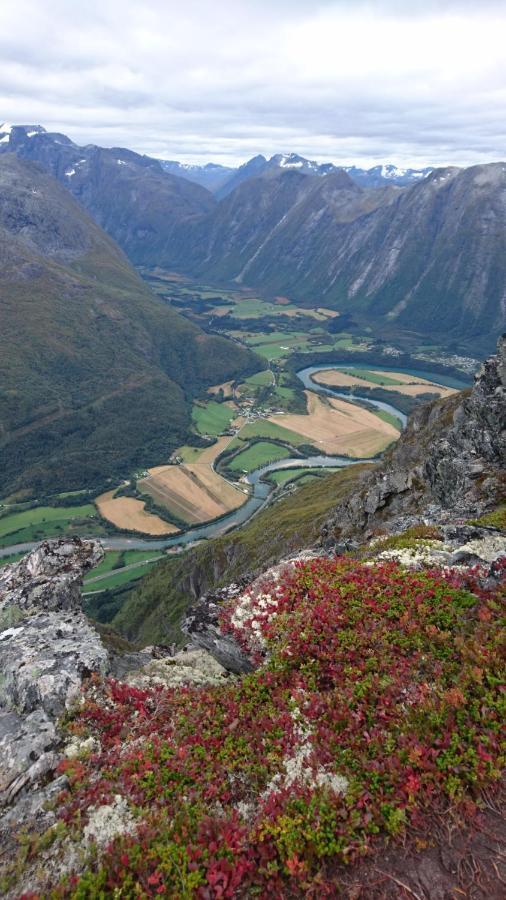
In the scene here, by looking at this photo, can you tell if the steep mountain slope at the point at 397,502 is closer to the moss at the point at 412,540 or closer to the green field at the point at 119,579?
the moss at the point at 412,540

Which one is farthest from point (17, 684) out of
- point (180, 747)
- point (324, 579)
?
point (324, 579)

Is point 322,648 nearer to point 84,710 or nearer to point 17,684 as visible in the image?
point 84,710

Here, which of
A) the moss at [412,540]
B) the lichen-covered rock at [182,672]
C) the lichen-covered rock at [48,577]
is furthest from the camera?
the lichen-covered rock at [48,577]

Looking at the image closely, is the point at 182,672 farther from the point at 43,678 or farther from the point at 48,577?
the point at 48,577

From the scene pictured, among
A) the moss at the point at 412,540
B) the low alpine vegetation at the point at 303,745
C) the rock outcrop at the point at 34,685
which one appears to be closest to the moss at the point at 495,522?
the moss at the point at 412,540

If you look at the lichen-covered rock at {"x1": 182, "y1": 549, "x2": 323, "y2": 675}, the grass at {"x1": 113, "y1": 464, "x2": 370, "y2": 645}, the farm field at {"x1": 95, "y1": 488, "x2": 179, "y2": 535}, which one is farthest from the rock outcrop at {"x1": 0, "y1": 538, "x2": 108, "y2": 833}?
the farm field at {"x1": 95, "y1": 488, "x2": 179, "y2": 535}

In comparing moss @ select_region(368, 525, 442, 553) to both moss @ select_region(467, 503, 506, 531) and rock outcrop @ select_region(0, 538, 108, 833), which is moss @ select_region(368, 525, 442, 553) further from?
rock outcrop @ select_region(0, 538, 108, 833)
